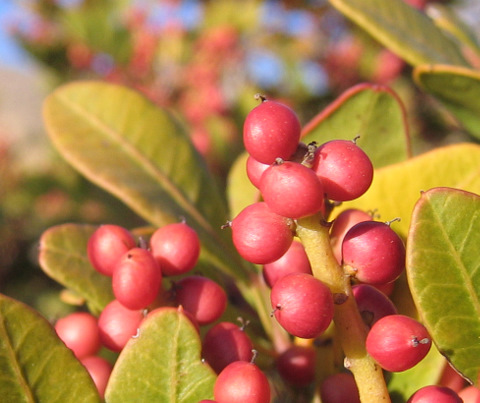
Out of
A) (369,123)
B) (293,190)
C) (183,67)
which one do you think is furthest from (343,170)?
(183,67)

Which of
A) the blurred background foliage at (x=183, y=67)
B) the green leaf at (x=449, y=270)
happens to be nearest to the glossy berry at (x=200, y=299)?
the green leaf at (x=449, y=270)

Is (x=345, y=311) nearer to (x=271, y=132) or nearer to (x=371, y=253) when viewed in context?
(x=371, y=253)

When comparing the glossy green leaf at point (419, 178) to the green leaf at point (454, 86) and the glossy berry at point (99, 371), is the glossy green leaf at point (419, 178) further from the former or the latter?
the glossy berry at point (99, 371)

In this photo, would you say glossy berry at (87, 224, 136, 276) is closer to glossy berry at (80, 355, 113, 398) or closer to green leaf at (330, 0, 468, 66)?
glossy berry at (80, 355, 113, 398)

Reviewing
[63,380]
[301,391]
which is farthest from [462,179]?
[63,380]

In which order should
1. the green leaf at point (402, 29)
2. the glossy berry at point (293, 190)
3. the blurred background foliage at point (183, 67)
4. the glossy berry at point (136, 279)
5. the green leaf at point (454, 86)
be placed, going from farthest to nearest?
the blurred background foliage at point (183, 67) < the green leaf at point (402, 29) < the green leaf at point (454, 86) < the glossy berry at point (136, 279) < the glossy berry at point (293, 190)

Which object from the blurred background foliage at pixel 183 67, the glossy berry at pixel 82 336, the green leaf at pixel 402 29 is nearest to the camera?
the glossy berry at pixel 82 336
